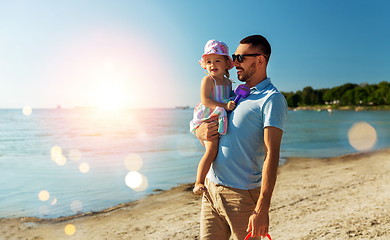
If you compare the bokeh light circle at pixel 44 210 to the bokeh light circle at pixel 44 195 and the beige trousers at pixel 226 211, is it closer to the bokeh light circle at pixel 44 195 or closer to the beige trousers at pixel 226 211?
the bokeh light circle at pixel 44 195

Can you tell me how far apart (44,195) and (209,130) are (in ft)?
28.3

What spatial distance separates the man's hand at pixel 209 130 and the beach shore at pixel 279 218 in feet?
10.7

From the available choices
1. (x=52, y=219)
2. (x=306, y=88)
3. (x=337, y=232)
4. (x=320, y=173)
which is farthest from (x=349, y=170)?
(x=306, y=88)

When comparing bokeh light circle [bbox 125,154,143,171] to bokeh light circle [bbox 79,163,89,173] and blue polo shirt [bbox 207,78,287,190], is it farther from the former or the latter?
blue polo shirt [bbox 207,78,287,190]

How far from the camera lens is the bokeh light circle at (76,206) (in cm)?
728

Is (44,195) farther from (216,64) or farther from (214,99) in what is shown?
(216,64)

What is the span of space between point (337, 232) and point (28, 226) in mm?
6692

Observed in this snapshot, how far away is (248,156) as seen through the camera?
209cm

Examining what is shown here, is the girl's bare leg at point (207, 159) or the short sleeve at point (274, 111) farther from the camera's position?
the girl's bare leg at point (207, 159)

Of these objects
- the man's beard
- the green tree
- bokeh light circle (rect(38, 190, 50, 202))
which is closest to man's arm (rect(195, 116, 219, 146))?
the man's beard

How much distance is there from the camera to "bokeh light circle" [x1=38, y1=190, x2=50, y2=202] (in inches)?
331

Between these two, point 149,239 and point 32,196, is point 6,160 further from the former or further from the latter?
point 149,239

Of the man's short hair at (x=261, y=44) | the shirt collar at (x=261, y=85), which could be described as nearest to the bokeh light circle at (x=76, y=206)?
the shirt collar at (x=261, y=85)

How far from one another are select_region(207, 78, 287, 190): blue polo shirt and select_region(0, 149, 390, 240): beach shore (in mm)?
3244
